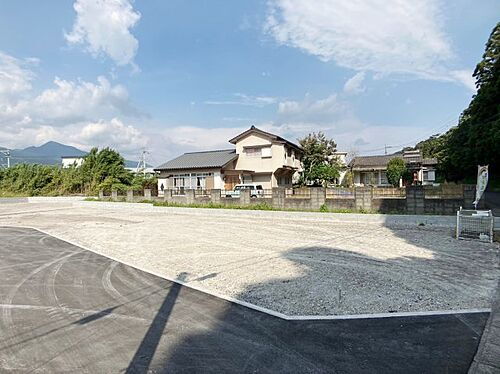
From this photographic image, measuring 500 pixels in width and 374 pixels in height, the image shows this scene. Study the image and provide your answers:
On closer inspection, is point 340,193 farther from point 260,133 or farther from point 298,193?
point 260,133

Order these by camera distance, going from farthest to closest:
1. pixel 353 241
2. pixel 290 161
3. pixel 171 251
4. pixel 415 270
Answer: pixel 290 161 → pixel 353 241 → pixel 171 251 → pixel 415 270

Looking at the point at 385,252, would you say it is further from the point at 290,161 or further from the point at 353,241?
the point at 290,161

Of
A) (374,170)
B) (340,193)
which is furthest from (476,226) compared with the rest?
(374,170)

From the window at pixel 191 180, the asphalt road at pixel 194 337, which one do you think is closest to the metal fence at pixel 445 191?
the asphalt road at pixel 194 337

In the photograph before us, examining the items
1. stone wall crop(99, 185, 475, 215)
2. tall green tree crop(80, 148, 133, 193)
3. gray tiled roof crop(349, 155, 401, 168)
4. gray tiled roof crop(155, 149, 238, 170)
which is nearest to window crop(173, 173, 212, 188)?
gray tiled roof crop(155, 149, 238, 170)

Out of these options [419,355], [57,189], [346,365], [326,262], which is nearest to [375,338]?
[419,355]

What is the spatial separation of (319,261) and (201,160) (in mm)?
24088

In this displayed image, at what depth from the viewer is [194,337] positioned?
380cm

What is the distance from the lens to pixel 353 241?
31.9ft

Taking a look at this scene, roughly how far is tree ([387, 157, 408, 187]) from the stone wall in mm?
16163

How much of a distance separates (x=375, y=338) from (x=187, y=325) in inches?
90.0

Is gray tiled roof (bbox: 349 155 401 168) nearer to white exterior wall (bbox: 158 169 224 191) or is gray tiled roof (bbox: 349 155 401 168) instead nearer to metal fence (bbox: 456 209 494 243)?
white exterior wall (bbox: 158 169 224 191)

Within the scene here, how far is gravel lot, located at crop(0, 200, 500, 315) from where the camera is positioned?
497cm

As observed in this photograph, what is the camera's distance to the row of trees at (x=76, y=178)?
31.8m
